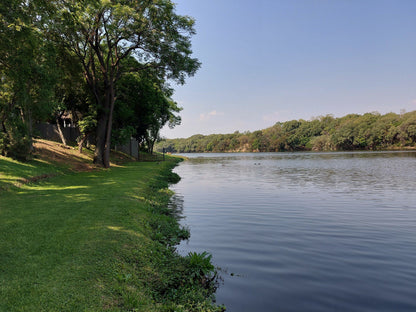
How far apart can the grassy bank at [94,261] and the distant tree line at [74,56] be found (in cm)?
934

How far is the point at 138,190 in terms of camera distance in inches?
627

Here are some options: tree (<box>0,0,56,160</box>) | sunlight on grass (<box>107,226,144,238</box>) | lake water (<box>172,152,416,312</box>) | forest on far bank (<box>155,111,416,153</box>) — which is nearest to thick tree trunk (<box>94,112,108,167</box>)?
tree (<box>0,0,56,160</box>)

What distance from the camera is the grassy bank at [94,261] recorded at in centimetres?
471

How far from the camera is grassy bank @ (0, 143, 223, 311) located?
185 inches

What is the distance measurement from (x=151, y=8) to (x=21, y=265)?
21852 mm

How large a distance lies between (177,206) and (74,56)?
66.8ft

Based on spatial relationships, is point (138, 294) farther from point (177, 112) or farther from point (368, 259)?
point (177, 112)

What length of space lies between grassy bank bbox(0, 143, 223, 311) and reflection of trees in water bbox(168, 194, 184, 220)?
2.06 meters

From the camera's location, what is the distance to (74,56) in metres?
26.8

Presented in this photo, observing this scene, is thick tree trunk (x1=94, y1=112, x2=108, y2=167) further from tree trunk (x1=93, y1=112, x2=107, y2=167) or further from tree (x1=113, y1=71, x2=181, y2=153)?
tree (x1=113, y1=71, x2=181, y2=153)

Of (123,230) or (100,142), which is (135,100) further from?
(123,230)

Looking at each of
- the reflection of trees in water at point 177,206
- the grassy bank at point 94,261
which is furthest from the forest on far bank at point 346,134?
the grassy bank at point 94,261

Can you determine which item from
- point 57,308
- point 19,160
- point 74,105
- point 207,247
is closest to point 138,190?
point 207,247

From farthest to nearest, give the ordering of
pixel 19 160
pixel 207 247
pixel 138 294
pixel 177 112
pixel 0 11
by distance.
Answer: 1. pixel 177 112
2. pixel 19 160
3. pixel 0 11
4. pixel 207 247
5. pixel 138 294
